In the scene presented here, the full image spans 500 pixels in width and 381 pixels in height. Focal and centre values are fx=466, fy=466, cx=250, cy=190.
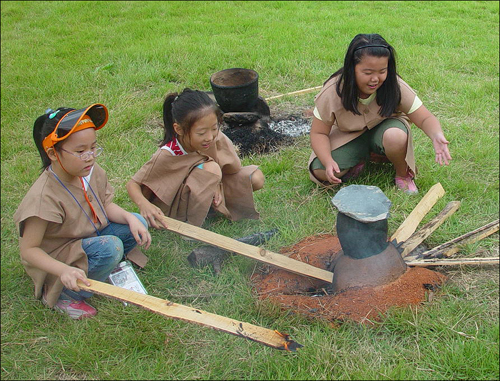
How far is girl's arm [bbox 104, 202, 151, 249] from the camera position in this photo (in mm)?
2697

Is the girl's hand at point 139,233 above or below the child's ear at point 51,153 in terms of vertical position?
below

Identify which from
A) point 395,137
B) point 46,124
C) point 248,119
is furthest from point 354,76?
point 46,124

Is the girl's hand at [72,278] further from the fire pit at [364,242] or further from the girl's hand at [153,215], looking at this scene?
the fire pit at [364,242]

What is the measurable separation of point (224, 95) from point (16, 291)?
2408 mm

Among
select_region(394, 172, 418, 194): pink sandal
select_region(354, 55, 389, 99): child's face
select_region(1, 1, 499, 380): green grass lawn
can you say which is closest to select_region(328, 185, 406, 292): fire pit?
select_region(1, 1, 499, 380): green grass lawn

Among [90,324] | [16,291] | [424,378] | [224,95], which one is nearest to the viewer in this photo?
[424,378]

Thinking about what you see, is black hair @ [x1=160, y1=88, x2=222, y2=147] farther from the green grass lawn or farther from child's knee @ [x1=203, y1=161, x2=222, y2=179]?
the green grass lawn

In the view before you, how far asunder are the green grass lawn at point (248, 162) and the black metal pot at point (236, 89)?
0.61 m

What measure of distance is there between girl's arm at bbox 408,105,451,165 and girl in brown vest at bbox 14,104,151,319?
76.9 inches

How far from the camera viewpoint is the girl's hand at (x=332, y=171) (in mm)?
3299

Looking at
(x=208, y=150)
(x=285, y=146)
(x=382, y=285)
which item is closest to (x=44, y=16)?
(x=285, y=146)

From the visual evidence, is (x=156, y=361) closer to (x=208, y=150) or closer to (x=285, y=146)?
(x=208, y=150)

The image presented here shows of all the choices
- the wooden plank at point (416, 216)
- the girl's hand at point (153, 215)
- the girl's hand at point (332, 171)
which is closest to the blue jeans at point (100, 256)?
the girl's hand at point (153, 215)

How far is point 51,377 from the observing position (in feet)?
7.54
